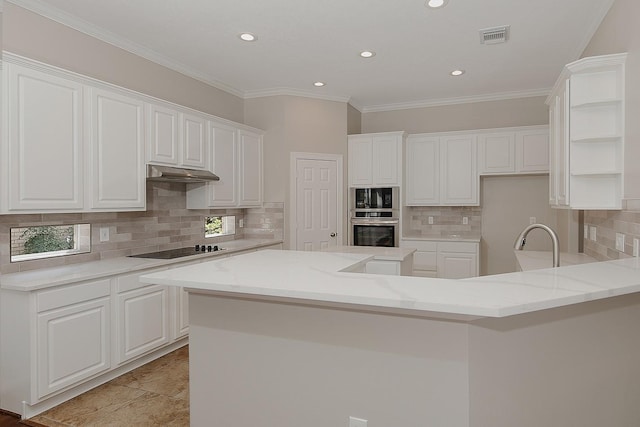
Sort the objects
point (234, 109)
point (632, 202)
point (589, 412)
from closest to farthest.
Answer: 1. point (589, 412)
2. point (632, 202)
3. point (234, 109)

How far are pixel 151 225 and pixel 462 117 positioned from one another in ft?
14.6

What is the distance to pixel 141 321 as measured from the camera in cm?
326

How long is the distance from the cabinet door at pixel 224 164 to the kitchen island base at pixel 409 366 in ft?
8.75

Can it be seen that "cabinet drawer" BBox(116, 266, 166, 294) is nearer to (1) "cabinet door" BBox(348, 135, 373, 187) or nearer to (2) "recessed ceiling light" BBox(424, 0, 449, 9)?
(2) "recessed ceiling light" BBox(424, 0, 449, 9)

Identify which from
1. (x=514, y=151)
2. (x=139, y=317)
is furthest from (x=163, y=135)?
(x=514, y=151)

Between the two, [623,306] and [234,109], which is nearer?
[623,306]

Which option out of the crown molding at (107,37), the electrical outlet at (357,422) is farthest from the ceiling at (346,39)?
A: the electrical outlet at (357,422)

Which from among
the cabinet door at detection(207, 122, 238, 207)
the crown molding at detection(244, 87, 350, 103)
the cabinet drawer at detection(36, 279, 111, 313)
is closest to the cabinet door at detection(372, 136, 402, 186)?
the crown molding at detection(244, 87, 350, 103)

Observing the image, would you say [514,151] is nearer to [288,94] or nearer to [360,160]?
[360,160]

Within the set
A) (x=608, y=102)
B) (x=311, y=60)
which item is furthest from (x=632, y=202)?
(x=311, y=60)

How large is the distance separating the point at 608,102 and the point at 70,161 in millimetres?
3776

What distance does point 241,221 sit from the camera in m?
5.55

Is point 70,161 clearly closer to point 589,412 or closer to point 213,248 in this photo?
point 213,248

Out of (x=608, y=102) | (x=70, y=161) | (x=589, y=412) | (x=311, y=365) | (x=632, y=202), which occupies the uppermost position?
(x=608, y=102)
